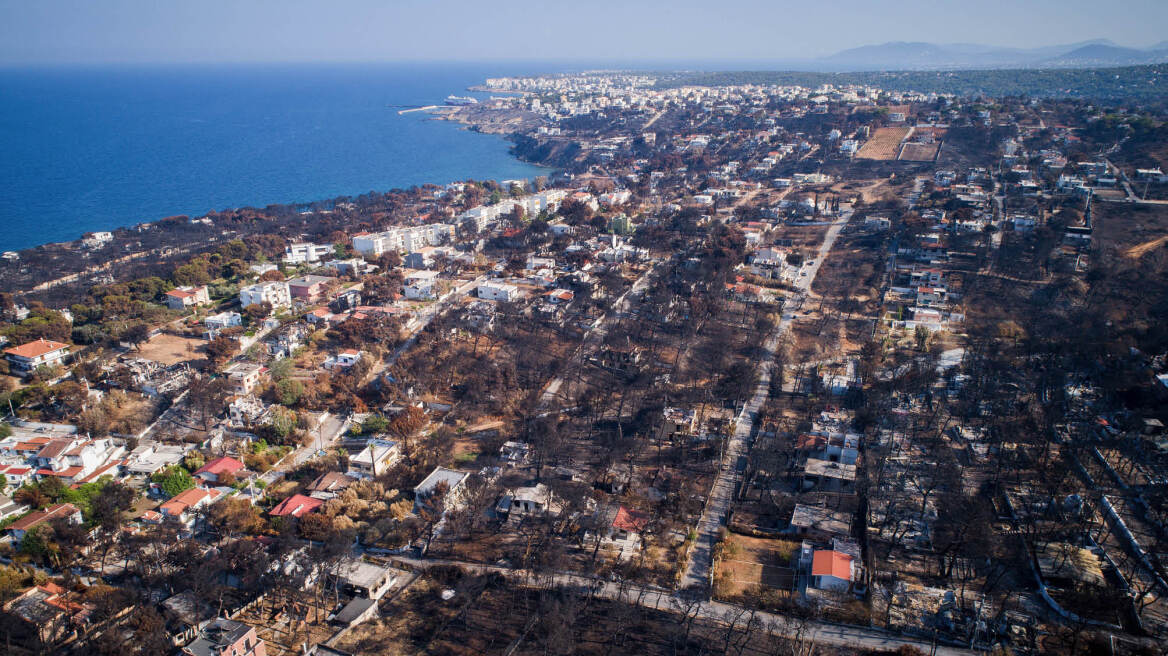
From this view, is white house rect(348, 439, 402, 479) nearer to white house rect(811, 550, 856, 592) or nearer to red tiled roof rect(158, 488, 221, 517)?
red tiled roof rect(158, 488, 221, 517)

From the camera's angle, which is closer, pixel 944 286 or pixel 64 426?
pixel 64 426

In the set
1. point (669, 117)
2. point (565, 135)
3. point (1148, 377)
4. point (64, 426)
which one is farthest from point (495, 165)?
point (1148, 377)

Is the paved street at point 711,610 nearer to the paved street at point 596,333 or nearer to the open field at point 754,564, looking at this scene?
the open field at point 754,564

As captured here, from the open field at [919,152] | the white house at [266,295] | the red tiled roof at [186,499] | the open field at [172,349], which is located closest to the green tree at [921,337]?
the red tiled roof at [186,499]

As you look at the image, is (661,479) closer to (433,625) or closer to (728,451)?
(728,451)

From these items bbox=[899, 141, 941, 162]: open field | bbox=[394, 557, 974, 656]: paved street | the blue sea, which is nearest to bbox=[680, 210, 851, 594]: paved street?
bbox=[394, 557, 974, 656]: paved street

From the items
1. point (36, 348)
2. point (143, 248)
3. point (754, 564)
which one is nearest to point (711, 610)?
point (754, 564)
